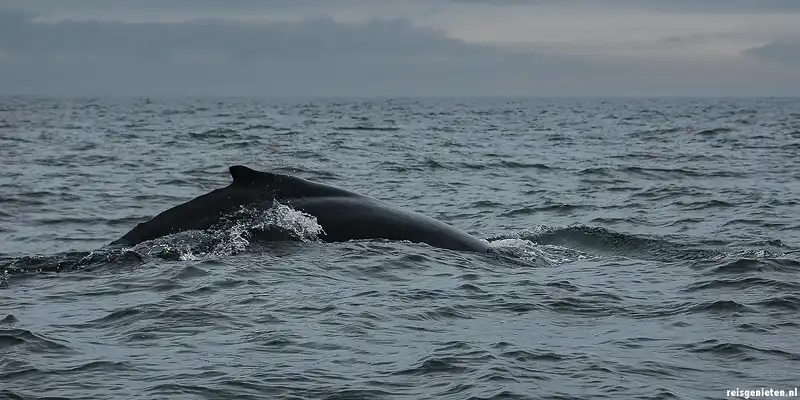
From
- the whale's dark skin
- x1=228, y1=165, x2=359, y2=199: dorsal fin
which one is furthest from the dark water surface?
x1=228, y1=165, x2=359, y2=199: dorsal fin

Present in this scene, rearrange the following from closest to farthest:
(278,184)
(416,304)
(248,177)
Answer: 1. (416,304)
2. (248,177)
3. (278,184)

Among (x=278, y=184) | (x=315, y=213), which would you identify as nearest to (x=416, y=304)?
(x=315, y=213)

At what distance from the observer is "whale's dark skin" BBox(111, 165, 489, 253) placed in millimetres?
12398

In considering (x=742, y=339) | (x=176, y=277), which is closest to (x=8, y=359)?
(x=176, y=277)

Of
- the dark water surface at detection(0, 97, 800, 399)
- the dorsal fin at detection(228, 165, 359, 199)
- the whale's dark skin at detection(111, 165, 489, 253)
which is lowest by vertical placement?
the dark water surface at detection(0, 97, 800, 399)

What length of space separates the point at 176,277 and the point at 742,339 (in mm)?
5493

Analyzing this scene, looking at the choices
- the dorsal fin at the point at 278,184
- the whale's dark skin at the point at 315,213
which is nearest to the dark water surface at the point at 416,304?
the whale's dark skin at the point at 315,213

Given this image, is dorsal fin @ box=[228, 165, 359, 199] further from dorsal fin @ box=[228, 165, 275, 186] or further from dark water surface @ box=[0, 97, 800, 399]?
dark water surface @ box=[0, 97, 800, 399]

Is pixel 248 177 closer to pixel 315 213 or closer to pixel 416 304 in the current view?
pixel 315 213

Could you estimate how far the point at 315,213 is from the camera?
41.7 ft

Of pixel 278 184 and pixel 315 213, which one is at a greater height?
pixel 278 184

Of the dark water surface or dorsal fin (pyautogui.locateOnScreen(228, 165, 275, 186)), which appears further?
dorsal fin (pyautogui.locateOnScreen(228, 165, 275, 186))

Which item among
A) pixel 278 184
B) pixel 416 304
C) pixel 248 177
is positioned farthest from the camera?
pixel 278 184

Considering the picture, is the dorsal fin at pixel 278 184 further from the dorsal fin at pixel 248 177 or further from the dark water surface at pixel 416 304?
the dark water surface at pixel 416 304
